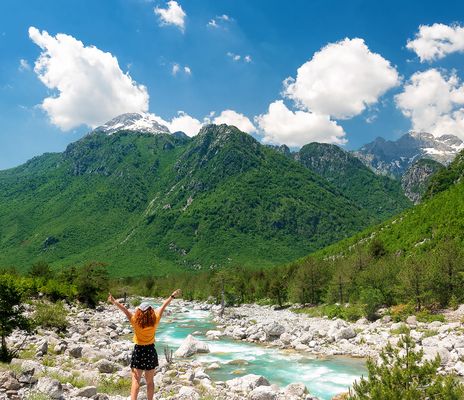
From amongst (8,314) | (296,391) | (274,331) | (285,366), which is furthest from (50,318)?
(296,391)

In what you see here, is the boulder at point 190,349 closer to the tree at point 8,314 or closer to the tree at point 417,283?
the tree at point 8,314

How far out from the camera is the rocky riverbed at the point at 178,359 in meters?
16.7

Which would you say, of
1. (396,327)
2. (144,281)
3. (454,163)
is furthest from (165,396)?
(144,281)

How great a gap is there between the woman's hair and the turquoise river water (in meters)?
13.7

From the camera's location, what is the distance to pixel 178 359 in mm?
32531

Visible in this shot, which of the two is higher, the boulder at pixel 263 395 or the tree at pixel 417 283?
the tree at pixel 417 283

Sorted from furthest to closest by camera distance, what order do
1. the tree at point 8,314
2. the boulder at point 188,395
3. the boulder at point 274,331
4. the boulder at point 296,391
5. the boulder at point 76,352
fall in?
the boulder at point 274,331, the boulder at point 76,352, the tree at point 8,314, the boulder at point 296,391, the boulder at point 188,395

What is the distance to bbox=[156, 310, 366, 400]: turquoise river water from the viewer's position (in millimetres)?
25172

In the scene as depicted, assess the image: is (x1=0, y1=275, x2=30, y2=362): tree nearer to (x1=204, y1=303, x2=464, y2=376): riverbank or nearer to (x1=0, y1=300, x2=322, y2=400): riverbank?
(x1=0, y1=300, x2=322, y2=400): riverbank

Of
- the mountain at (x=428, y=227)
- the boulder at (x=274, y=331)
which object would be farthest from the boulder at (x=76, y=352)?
the mountain at (x=428, y=227)

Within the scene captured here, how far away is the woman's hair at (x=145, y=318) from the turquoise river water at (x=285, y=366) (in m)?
13.7

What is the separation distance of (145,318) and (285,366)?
2140 cm

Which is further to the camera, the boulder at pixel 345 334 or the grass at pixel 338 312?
the grass at pixel 338 312

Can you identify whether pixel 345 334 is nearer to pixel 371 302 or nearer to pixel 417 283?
pixel 371 302
